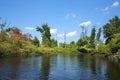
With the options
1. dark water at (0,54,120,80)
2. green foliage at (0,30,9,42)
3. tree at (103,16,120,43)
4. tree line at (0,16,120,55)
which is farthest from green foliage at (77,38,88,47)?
dark water at (0,54,120,80)

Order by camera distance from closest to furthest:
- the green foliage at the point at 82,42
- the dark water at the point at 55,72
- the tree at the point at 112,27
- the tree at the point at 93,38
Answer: the dark water at the point at 55,72 → the tree at the point at 112,27 → the tree at the point at 93,38 → the green foliage at the point at 82,42

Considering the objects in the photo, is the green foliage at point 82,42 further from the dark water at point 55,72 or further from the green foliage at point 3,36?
the dark water at point 55,72

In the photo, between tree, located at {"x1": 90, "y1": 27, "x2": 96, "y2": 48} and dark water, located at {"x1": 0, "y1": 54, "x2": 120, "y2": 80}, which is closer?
dark water, located at {"x1": 0, "y1": 54, "x2": 120, "y2": 80}

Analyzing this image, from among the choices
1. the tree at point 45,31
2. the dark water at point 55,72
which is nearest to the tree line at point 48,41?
the tree at point 45,31

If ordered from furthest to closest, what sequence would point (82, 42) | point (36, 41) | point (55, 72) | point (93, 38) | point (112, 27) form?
1. point (82, 42)
2. point (93, 38)
3. point (36, 41)
4. point (112, 27)
5. point (55, 72)

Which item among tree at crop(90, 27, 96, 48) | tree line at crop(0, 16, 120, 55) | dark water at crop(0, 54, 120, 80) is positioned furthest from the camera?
tree at crop(90, 27, 96, 48)

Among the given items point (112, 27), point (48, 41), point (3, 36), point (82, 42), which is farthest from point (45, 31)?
point (3, 36)

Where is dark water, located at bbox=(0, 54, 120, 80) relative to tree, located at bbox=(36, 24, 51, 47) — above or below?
below

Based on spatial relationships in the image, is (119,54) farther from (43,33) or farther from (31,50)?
(43,33)

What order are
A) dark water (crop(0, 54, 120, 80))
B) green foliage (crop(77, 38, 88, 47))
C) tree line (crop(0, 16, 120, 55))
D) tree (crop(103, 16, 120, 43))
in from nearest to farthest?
dark water (crop(0, 54, 120, 80)), tree line (crop(0, 16, 120, 55)), tree (crop(103, 16, 120, 43)), green foliage (crop(77, 38, 88, 47))

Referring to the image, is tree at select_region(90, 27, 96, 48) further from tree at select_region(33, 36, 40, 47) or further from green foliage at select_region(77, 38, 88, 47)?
tree at select_region(33, 36, 40, 47)

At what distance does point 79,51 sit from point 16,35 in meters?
53.7

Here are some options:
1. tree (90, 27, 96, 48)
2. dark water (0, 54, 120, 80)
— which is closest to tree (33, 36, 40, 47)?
tree (90, 27, 96, 48)

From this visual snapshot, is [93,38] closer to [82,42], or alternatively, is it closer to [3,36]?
[82,42]
